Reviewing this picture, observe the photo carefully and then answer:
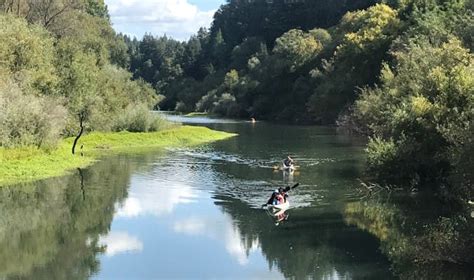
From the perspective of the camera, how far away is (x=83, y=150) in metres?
66.9

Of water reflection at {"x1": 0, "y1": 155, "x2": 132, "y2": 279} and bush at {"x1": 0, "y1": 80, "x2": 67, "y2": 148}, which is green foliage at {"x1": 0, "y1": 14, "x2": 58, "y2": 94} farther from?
water reflection at {"x1": 0, "y1": 155, "x2": 132, "y2": 279}

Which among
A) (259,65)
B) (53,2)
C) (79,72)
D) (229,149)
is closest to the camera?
(79,72)

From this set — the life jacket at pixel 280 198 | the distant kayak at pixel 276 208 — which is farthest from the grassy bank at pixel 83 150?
the life jacket at pixel 280 198

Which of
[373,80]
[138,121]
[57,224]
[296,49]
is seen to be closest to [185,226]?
[57,224]

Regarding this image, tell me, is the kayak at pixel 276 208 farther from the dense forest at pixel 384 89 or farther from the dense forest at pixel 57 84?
the dense forest at pixel 57 84

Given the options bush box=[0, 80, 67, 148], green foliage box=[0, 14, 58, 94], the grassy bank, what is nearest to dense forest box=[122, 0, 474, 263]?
the grassy bank

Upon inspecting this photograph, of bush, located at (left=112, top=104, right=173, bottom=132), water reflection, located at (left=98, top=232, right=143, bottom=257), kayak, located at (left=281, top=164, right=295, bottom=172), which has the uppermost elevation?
bush, located at (left=112, top=104, right=173, bottom=132)

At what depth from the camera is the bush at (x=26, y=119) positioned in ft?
165

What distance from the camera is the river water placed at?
27.0 m

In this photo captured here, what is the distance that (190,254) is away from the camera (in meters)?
29.6

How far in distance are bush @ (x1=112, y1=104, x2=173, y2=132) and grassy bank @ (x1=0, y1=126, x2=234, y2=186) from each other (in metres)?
1.85

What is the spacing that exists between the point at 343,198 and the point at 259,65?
396 feet

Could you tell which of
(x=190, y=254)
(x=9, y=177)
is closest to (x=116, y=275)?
(x=190, y=254)

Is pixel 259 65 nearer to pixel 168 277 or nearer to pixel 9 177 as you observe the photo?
pixel 9 177
